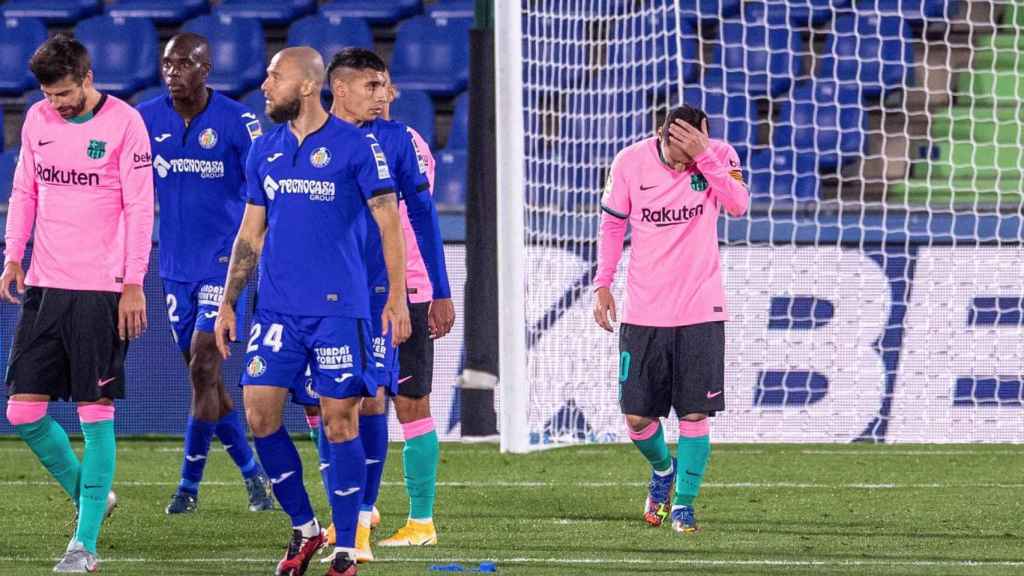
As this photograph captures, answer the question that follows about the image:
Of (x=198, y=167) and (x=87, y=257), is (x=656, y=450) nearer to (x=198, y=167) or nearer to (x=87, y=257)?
(x=198, y=167)

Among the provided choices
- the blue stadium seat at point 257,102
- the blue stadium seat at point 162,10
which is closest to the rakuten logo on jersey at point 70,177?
the blue stadium seat at point 257,102

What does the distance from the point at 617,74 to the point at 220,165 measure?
4.16 metres

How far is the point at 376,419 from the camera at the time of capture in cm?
610

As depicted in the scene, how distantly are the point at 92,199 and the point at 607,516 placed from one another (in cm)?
254

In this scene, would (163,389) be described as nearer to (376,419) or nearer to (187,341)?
(187,341)

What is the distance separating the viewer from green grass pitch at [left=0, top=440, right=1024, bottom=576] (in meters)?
5.54

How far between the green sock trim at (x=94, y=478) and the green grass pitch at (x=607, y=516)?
14 centimetres

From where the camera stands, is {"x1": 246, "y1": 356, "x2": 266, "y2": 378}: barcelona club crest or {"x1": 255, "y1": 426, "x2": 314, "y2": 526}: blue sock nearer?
{"x1": 246, "y1": 356, "x2": 266, "y2": 378}: barcelona club crest

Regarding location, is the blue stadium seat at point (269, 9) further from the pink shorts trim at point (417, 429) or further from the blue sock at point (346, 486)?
the blue sock at point (346, 486)

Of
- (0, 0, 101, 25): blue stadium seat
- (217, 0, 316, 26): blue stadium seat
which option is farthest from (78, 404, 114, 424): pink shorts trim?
(0, 0, 101, 25): blue stadium seat

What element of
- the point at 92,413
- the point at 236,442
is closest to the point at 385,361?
the point at 92,413

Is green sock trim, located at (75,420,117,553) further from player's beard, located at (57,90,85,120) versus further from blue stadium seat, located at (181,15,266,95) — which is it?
blue stadium seat, located at (181,15,266,95)

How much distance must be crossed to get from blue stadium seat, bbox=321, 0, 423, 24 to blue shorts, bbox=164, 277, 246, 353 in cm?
610

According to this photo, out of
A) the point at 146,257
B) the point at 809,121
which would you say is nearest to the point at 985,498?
the point at 146,257
